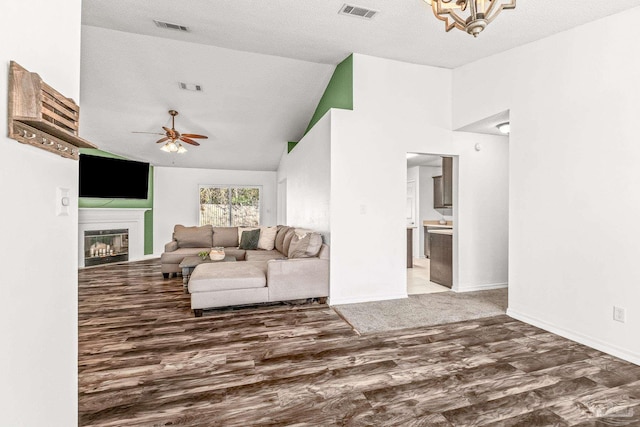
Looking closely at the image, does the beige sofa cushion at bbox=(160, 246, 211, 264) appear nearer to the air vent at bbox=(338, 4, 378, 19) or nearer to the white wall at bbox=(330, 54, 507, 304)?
the white wall at bbox=(330, 54, 507, 304)

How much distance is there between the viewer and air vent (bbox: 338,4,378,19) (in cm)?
302

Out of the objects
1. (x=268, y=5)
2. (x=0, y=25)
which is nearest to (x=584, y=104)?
(x=268, y=5)

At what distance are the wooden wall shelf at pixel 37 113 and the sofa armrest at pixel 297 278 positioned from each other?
273 centimetres

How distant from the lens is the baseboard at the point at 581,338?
2.50 metres

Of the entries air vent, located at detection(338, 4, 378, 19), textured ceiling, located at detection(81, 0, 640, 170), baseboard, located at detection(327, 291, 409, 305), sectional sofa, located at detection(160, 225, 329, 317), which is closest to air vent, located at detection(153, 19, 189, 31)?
textured ceiling, located at detection(81, 0, 640, 170)

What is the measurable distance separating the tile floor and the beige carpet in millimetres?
245

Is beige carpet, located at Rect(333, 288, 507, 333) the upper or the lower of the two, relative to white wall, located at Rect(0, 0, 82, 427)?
lower

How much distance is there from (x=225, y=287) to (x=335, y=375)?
182cm

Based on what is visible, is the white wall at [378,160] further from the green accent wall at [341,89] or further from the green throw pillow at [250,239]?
the green throw pillow at [250,239]

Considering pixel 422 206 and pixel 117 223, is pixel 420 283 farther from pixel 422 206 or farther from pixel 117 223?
pixel 117 223

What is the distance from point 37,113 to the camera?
0.99m

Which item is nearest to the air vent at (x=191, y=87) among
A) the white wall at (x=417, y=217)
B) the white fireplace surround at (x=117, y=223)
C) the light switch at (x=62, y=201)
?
the white fireplace surround at (x=117, y=223)

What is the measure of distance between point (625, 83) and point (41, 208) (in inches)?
160

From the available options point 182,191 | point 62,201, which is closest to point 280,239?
point 182,191
